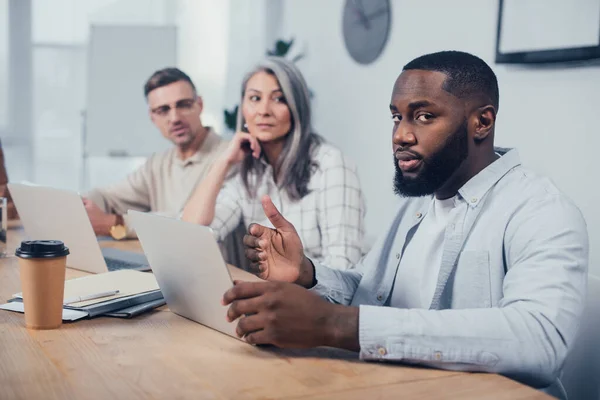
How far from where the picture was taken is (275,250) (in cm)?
135

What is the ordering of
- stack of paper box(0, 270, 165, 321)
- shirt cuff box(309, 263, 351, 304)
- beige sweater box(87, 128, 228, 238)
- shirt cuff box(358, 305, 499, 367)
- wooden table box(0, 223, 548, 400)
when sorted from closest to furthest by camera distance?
wooden table box(0, 223, 548, 400), shirt cuff box(358, 305, 499, 367), stack of paper box(0, 270, 165, 321), shirt cuff box(309, 263, 351, 304), beige sweater box(87, 128, 228, 238)

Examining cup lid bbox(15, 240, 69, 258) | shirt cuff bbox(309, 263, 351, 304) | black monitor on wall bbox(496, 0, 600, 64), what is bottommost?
shirt cuff bbox(309, 263, 351, 304)

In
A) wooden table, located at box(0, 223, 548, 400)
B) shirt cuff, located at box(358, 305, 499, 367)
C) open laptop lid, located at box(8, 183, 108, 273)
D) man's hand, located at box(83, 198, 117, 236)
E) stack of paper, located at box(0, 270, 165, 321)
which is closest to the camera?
wooden table, located at box(0, 223, 548, 400)

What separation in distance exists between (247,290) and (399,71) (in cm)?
238

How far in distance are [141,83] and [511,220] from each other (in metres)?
3.54

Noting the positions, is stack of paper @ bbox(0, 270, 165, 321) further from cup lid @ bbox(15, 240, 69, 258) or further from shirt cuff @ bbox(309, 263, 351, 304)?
shirt cuff @ bbox(309, 263, 351, 304)

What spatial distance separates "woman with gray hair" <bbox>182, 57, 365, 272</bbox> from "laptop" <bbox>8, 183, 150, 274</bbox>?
0.53 m

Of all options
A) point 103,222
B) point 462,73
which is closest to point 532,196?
point 462,73

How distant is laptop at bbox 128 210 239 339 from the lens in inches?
44.0

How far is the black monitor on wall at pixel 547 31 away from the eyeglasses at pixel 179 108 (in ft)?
4.19

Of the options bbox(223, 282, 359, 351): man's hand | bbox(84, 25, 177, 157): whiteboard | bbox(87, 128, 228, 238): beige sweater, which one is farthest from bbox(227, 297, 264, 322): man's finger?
bbox(84, 25, 177, 157): whiteboard

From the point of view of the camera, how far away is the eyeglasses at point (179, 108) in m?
2.98

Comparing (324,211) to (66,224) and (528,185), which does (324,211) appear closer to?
(66,224)

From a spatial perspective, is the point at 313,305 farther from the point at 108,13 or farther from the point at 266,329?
the point at 108,13
